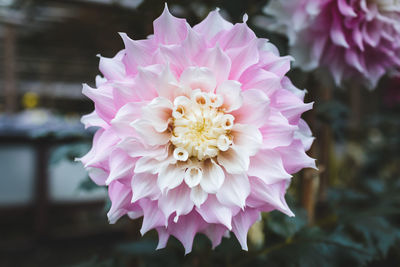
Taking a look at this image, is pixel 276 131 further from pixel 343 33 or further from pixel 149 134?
pixel 343 33

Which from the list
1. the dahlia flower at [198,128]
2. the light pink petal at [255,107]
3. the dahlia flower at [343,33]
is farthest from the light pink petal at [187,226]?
the dahlia flower at [343,33]

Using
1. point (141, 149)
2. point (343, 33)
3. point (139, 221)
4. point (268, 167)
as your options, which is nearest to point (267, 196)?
point (268, 167)

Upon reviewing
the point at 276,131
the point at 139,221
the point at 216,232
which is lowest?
the point at 139,221

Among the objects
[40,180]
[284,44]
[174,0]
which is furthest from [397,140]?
[40,180]

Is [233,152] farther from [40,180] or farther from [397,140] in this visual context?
[40,180]

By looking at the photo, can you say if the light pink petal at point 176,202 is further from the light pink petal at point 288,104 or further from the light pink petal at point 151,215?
the light pink petal at point 288,104

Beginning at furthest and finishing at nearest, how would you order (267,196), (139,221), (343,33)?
(139,221) < (343,33) < (267,196)
